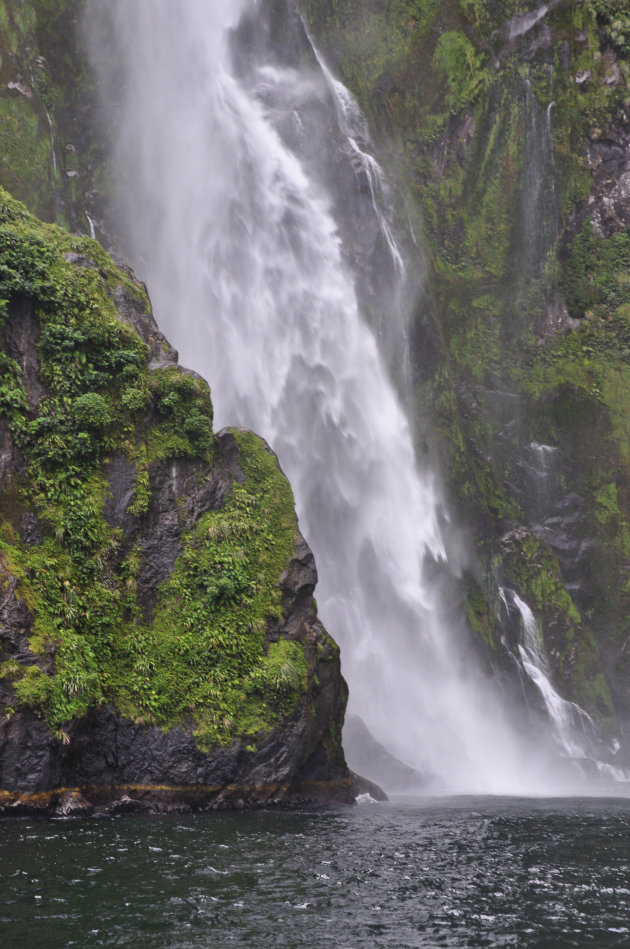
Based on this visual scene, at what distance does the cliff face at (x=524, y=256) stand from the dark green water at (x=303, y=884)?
2081 centimetres

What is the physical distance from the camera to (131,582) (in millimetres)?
15352

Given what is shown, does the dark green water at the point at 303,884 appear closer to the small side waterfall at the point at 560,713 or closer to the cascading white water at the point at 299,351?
the cascading white water at the point at 299,351

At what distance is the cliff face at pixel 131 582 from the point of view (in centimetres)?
1323

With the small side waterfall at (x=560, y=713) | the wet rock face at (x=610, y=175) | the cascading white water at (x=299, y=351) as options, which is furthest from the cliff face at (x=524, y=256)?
the cascading white water at (x=299, y=351)

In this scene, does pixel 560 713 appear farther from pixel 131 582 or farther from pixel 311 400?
pixel 131 582

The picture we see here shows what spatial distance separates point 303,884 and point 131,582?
25.2ft

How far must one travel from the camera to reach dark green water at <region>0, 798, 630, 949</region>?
296 inches

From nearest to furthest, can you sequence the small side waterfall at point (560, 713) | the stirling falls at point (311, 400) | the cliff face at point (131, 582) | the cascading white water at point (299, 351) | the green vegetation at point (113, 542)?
the cliff face at point (131, 582), the green vegetation at point (113, 542), the stirling falls at point (311, 400), the cascading white water at point (299, 351), the small side waterfall at point (560, 713)

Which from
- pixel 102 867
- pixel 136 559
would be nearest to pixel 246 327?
pixel 136 559

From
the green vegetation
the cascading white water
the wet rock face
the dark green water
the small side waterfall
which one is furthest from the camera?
the wet rock face

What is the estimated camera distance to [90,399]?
16.0 meters

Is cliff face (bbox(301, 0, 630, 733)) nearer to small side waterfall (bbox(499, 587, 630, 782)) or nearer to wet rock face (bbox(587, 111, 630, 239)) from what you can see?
wet rock face (bbox(587, 111, 630, 239))

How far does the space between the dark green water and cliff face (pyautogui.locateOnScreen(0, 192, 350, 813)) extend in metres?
1.32

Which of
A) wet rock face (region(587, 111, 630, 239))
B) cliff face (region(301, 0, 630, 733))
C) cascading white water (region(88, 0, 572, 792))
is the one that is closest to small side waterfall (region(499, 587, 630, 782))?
cascading white water (region(88, 0, 572, 792))
